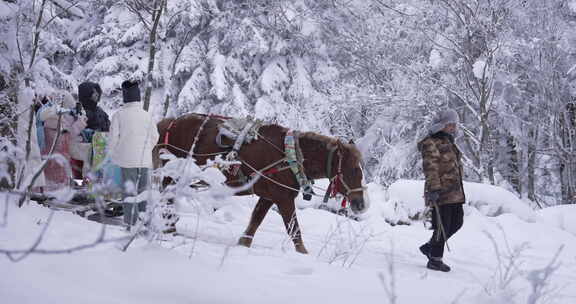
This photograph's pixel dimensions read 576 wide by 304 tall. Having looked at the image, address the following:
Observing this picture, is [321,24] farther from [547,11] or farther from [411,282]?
[411,282]

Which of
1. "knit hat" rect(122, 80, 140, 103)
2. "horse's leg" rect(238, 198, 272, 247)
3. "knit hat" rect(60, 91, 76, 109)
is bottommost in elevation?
"horse's leg" rect(238, 198, 272, 247)

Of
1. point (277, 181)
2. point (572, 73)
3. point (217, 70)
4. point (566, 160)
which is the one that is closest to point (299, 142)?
point (277, 181)

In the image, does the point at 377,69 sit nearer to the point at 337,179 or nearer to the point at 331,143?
the point at 331,143

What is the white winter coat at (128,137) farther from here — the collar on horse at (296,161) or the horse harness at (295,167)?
the collar on horse at (296,161)

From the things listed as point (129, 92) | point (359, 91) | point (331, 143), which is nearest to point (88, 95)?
point (129, 92)

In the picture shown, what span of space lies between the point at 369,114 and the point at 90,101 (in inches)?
398

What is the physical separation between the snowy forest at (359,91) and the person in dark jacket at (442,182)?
0.41 meters

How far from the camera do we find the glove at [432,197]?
541cm

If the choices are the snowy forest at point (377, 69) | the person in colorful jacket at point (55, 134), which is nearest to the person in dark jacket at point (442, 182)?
the person in colorful jacket at point (55, 134)

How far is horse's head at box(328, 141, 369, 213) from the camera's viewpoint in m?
5.33

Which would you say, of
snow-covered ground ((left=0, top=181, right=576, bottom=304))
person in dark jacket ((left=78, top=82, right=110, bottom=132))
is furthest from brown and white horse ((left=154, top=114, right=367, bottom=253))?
person in dark jacket ((left=78, top=82, right=110, bottom=132))

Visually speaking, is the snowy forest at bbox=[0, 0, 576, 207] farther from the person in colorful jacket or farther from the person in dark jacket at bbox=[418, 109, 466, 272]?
the person in dark jacket at bbox=[418, 109, 466, 272]

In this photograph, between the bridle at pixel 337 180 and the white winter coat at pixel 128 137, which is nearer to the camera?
the white winter coat at pixel 128 137

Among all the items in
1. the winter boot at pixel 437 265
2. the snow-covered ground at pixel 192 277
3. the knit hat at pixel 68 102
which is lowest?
the winter boot at pixel 437 265
